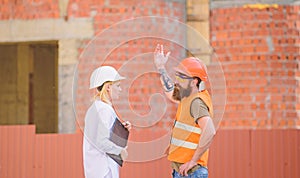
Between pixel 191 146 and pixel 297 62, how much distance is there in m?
6.03

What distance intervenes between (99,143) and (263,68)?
578 centimetres

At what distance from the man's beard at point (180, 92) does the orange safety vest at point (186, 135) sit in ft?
0.36

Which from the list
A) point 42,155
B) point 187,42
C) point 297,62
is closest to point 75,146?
point 42,155

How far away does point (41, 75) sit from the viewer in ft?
57.0

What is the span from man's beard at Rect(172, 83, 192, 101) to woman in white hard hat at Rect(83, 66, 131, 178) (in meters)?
0.55

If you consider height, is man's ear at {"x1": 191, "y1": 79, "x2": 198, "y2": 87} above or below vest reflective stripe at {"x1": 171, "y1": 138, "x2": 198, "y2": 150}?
above

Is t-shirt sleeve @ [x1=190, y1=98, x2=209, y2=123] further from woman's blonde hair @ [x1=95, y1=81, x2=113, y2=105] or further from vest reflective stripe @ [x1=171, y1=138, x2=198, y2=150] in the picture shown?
woman's blonde hair @ [x1=95, y1=81, x2=113, y2=105]

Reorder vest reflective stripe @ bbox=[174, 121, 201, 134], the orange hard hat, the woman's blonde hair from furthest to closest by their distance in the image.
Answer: the woman's blonde hair → the orange hard hat → vest reflective stripe @ bbox=[174, 121, 201, 134]

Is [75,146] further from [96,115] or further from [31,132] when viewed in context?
[96,115]

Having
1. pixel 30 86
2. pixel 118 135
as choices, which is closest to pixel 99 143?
pixel 118 135

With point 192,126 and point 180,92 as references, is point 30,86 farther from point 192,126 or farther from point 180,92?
point 192,126

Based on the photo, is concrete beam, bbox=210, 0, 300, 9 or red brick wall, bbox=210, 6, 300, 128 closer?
red brick wall, bbox=210, 6, 300, 128

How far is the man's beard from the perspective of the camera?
664 cm

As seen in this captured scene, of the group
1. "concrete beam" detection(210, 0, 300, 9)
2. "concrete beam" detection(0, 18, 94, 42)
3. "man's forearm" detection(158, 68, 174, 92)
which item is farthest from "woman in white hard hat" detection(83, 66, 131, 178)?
"concrete beam" detection(210, 0, 300, 9)
